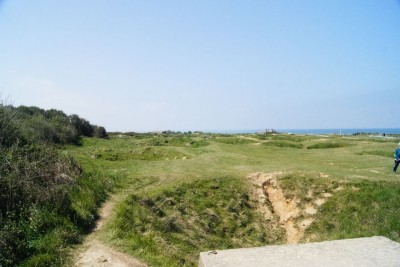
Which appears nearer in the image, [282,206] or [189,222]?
[189,222]

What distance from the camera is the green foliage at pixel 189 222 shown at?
11367 mm

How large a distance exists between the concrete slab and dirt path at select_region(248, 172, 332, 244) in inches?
301

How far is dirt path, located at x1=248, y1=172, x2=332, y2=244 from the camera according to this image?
16766 millimetres

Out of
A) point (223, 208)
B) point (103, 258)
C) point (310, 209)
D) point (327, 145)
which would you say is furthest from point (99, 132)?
point (103, 258)

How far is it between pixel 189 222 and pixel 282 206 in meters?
6.73

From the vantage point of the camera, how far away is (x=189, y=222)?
49.0 feet

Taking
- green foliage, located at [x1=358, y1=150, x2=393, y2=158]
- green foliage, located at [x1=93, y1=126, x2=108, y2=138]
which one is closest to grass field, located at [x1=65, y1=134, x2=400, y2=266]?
green foliage, located at [x1=358, y1=150, x2=393, y2=158]

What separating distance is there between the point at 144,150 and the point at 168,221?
20.6 metres

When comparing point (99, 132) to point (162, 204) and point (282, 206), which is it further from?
point (162, 204)

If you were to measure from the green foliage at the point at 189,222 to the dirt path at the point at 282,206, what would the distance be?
2.39ft

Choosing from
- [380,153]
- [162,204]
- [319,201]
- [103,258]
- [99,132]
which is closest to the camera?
[103,258]

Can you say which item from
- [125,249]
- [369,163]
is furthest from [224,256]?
[369,163]

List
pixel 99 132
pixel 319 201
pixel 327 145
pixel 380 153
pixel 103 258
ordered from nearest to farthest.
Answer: pixel 103 258, pixel 319 201, pixel 380 153, pixel 327 145, pixel 99 132

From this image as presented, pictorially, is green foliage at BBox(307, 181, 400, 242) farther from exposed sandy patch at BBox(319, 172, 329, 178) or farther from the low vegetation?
exposed sandy patch at BBox(319, 172, 329, 178)
